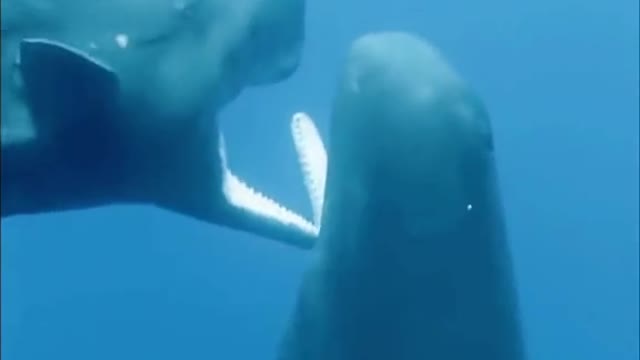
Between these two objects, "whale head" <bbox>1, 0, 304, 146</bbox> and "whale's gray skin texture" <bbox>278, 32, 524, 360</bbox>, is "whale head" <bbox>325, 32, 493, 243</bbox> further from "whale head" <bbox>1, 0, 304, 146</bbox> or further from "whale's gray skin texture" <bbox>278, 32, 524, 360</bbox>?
"whale head" <bbox>1, 0, 304, 146</bbox>

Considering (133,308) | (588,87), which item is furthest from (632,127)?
(133,308)

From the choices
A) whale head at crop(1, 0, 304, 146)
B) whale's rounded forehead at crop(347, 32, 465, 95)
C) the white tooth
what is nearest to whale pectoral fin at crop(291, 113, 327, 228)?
whale head at crop(1, 0, 304, 146)

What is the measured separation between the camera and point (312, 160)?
475cm

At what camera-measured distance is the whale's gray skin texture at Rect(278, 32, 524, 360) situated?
11.3 feet

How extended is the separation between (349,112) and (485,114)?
0.31 meters

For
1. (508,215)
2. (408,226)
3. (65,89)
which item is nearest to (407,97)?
(408,226)

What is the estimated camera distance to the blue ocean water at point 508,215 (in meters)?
14.4

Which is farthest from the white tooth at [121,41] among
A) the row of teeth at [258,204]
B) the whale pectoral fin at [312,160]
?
the whale pectoral fin at [312,160]

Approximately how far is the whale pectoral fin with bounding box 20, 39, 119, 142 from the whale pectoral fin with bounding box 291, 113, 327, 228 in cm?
85

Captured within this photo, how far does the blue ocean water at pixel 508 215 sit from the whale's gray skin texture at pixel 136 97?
828cm

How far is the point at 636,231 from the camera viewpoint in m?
15.5

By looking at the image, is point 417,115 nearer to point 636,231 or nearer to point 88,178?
point 88,178

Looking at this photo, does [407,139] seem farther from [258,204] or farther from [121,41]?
[258,204]

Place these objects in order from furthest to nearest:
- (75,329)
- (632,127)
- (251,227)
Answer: (632,127) → (75,329) → (251,227)
